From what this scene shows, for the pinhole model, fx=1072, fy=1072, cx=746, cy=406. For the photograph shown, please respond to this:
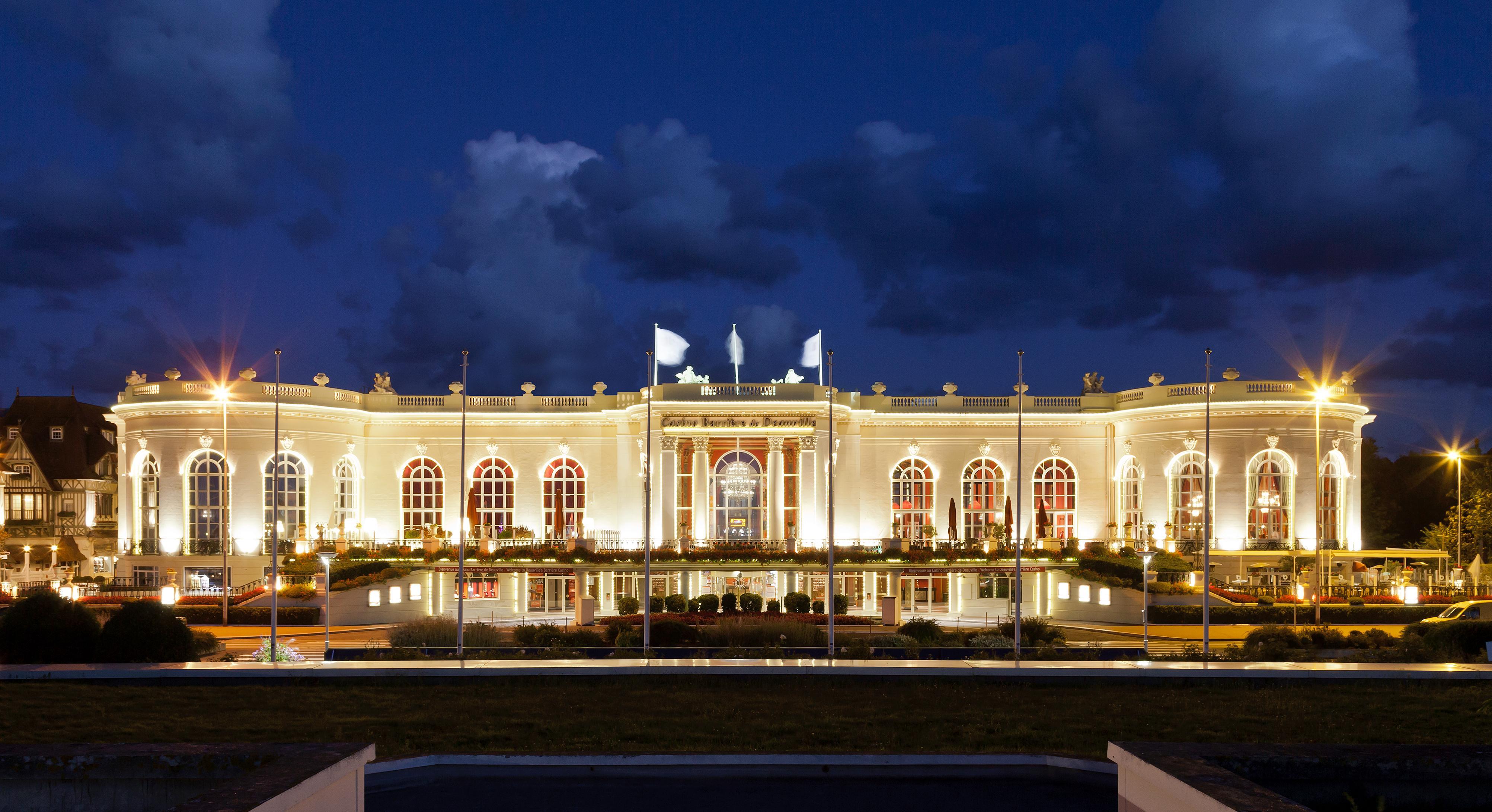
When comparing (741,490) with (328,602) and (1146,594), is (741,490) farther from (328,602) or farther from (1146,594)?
(1146,594)

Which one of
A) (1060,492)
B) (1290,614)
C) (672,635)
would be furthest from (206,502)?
(1290,614)

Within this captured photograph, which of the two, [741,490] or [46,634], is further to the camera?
[741,490]

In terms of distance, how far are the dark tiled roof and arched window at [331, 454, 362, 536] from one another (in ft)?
84.6

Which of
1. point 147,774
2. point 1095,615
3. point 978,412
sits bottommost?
point 1095,615

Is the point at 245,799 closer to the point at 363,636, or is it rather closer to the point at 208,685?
the point at 208,685

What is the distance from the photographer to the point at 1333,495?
50750 mm

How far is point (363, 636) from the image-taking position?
128 feet

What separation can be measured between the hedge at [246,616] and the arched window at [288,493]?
9.66 m

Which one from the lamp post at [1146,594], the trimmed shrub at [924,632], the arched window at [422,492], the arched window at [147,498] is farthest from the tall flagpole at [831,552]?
the arched window at [147,498]

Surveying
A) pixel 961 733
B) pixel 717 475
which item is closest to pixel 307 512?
pixel 717 475

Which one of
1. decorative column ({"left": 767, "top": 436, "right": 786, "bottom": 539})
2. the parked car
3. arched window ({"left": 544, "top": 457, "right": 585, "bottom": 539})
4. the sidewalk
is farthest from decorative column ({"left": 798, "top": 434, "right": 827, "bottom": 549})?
the sidewalk

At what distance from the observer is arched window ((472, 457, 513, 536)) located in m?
55.3

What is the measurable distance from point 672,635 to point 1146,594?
15109mm

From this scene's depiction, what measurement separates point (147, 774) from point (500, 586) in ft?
131
